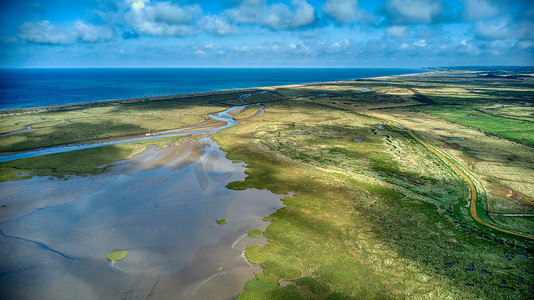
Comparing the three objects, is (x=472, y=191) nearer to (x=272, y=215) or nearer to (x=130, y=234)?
(x=272, y=215)

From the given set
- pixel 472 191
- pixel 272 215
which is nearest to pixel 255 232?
pixel 272 215

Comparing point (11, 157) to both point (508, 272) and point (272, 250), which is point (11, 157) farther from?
point (508, 272)

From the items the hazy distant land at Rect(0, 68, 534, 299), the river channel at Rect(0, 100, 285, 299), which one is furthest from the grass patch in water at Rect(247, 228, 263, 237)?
the river channel at Rect(0, 100, 285, 299)

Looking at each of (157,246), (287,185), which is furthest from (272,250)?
(287,185)

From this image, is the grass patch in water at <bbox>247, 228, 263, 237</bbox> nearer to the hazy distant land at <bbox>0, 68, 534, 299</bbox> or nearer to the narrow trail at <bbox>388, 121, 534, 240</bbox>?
the hazy distant land at <bbox>0, 68, 534, 299</bbox>

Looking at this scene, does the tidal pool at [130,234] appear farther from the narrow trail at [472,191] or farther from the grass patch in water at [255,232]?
the narrow trail at [472,191]

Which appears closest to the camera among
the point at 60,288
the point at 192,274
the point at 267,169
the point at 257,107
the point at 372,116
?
the point at 60,288
